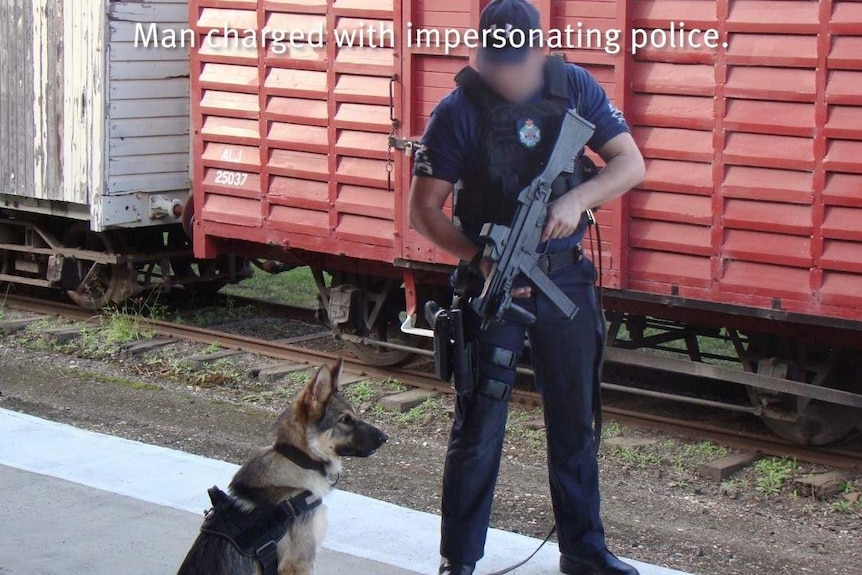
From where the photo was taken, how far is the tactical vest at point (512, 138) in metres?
4.11

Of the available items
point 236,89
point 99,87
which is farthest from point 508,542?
point 99,87

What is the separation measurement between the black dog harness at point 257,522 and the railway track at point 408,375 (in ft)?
12.1

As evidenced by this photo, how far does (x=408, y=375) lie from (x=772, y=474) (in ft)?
9.83

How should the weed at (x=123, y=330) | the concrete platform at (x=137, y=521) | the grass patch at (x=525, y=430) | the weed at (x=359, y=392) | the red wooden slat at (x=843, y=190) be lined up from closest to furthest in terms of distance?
the concrete platform at (x=137, y=521)
the red wooden slat at (x=843, y=190)
the grass patch at (x=525, y=430)
the weed at (x=359, y=392)
the weed at (x=123, y=330)

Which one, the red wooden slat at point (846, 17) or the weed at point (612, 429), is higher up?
the red wooden slat at point (846, 17)

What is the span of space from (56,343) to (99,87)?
2.12 meters

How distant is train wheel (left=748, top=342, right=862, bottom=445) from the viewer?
7051 millimetres

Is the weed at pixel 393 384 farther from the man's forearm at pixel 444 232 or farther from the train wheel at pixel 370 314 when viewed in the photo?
the man's forearm at pixel 444 232

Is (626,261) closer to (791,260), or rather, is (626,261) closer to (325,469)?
(791,260)

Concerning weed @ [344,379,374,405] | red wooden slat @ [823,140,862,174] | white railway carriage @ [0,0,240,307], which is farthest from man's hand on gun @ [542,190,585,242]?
white railway carriage @ [0,0,240,307]

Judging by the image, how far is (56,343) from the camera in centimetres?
992

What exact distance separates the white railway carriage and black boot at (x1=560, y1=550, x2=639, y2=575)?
6701mm

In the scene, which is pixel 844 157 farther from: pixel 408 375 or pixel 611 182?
pixel 408 375

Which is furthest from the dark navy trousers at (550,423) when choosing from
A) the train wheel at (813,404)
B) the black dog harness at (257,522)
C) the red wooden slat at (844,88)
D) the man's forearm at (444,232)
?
the train wheel at (813,404)
